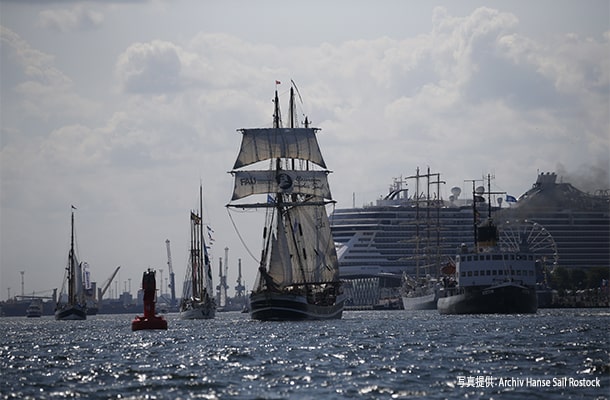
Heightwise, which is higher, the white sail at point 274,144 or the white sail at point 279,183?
the white sail at point 274,144

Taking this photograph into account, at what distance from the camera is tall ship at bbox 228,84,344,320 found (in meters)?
110

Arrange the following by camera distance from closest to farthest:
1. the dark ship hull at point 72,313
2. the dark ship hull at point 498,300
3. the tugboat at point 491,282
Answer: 1. the dark ship hull at point 498,300
2. the tugboat at point 491,282
3. the dark ship hull at point 72,313

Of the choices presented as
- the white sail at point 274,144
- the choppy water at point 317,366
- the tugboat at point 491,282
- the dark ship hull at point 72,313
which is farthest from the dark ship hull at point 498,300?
the dark ship hull at point 72,313

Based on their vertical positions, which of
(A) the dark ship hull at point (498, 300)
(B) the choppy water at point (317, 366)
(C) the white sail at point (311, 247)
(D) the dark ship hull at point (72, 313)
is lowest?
(D) the dark ship hull at point (72, 313)

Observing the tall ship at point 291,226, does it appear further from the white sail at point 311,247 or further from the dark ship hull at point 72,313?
the dark ship hull at point 72,313

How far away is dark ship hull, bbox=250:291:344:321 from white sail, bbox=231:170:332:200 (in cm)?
1320

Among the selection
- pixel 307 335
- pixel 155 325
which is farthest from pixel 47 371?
pixel 155 325

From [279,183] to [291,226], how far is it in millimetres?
6524

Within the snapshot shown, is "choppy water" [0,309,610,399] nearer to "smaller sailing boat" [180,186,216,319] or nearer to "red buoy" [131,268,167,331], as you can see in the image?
"red buoy" [131,268,167,331]

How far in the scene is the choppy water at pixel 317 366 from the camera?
141ft

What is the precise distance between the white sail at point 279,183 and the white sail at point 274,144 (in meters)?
1.38

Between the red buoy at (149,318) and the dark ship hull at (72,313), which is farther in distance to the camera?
the dark ship hull at (72,313)

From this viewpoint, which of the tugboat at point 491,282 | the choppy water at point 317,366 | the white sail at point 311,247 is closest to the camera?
the choppy water at point 317,366

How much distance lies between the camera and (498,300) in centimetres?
13325
